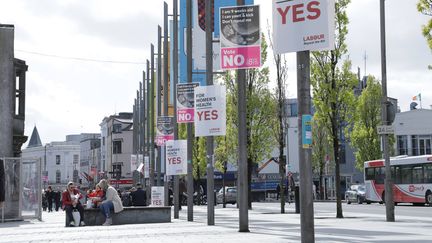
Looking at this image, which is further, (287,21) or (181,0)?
(181,0)

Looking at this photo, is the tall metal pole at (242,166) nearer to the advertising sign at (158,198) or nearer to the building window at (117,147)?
the advertising sign at (158,198)

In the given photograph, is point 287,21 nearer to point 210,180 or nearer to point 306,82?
point 306,82

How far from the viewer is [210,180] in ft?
70.5

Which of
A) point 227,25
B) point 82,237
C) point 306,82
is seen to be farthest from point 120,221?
point 306,82

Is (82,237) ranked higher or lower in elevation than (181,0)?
lower

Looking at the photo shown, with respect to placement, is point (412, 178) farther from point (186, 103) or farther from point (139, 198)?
point (186, 103)

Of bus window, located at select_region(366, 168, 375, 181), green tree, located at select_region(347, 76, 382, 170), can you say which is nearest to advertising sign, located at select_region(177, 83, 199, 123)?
bus window, located at select_region(366, 168, 375, 181)

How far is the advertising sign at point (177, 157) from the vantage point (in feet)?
85.5

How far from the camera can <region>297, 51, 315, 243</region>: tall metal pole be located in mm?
11062

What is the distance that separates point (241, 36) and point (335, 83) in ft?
34.8

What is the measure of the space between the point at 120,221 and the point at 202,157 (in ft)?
103

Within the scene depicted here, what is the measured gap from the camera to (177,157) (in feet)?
86.0

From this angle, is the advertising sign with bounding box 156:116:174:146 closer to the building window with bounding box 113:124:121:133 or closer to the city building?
the city building

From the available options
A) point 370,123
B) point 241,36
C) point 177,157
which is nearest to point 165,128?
point 177,157
